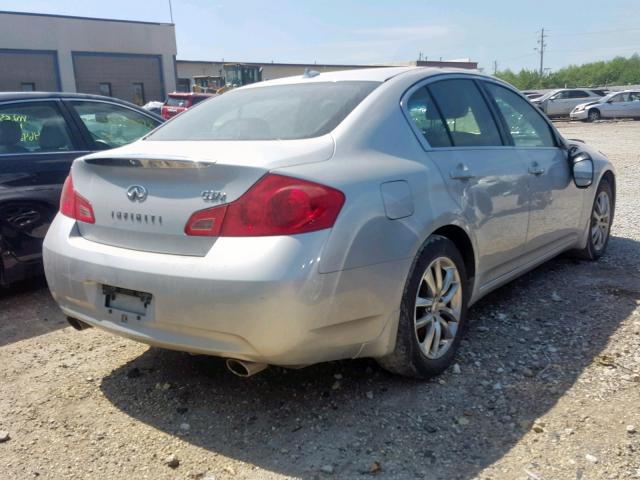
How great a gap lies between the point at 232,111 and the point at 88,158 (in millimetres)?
854

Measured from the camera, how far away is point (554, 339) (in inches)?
142

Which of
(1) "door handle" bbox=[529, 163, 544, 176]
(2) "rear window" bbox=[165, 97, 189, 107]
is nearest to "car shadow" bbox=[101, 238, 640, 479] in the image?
(1) "door handle" bbox=[529, 163, 544, 176]

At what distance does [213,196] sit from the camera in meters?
2.53

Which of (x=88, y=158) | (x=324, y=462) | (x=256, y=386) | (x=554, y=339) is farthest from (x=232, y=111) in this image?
(x=554, y=339)

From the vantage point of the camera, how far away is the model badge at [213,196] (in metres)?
2.51

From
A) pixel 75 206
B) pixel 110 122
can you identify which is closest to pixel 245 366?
pixel 75 206

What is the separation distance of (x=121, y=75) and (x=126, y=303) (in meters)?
39.2

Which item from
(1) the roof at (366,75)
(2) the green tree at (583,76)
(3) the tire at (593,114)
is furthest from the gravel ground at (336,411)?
(2) the green tree at (583,76)

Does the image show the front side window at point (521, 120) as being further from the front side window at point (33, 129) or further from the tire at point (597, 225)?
the front side window at point (33, 129)

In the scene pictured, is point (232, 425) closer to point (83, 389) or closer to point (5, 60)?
point (83, 389)

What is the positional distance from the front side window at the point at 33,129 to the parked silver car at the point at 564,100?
32.2 metres

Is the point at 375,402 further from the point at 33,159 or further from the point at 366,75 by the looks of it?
the point at 33,159

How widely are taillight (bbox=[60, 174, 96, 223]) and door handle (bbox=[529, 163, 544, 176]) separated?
8.84 feet

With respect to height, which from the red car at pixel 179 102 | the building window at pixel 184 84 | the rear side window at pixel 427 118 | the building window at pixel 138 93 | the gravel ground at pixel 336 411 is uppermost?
the building window at pixel 184 84
